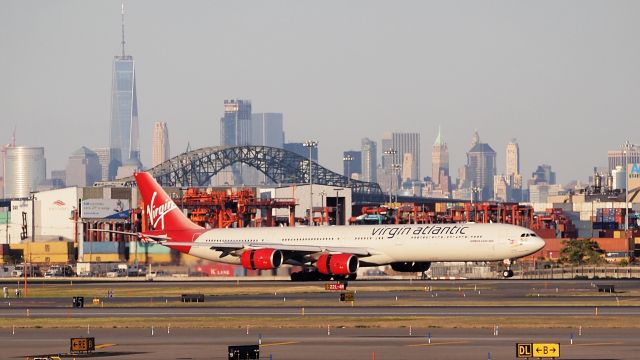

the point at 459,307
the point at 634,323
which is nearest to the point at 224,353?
the point at 634,323

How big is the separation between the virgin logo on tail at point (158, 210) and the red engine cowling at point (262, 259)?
1364cm

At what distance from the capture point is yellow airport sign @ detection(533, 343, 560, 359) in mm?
43750

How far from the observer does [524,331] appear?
56.5 m

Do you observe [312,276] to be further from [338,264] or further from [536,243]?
[536,243]

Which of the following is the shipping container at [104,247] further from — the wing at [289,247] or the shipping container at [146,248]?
the wing at [289,247]

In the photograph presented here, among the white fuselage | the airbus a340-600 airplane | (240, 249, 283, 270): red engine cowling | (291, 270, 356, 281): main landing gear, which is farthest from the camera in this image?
(291, 270, 356, 281): main landing gear

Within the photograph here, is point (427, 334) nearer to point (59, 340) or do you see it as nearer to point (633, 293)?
point (59, 340)

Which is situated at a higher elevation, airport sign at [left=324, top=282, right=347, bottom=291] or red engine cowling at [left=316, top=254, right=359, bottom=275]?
red engine cowling at [left=316, top=254, right=359, bottom=275]

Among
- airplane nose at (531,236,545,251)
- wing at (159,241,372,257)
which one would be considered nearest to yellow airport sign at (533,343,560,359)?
airplane nose at (531,236,545,251)

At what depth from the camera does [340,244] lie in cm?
11294

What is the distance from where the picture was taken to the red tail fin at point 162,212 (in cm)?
12419

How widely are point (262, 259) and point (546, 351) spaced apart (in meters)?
69.0

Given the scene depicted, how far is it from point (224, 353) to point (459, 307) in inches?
1018

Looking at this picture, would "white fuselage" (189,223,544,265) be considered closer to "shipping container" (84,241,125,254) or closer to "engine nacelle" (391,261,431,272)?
"engine nacelle" (391,261,431,272)
